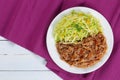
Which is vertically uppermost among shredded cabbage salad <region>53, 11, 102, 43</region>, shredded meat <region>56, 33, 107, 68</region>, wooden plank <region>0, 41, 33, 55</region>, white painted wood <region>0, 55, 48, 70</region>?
shredded cabbage salad <region>53, 11, 102, 43</region>

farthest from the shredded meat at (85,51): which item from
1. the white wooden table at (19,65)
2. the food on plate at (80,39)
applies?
the white wooden table at (19,65)

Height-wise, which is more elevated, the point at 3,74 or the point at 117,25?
the point at 117,25

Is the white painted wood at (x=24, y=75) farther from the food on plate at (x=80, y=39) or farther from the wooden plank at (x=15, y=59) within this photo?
the food on plate at (x=80, y=39)

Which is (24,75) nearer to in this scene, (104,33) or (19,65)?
(19,65)

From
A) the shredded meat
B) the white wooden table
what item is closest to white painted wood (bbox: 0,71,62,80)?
the white wooden table

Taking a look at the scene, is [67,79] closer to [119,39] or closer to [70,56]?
[70,56]

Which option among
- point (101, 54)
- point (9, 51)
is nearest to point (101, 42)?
point (101, 54)

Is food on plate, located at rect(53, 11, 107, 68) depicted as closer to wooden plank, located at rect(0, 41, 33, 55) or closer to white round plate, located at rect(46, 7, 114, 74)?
white round plate, located at rect(46, 7, 114, 74)
